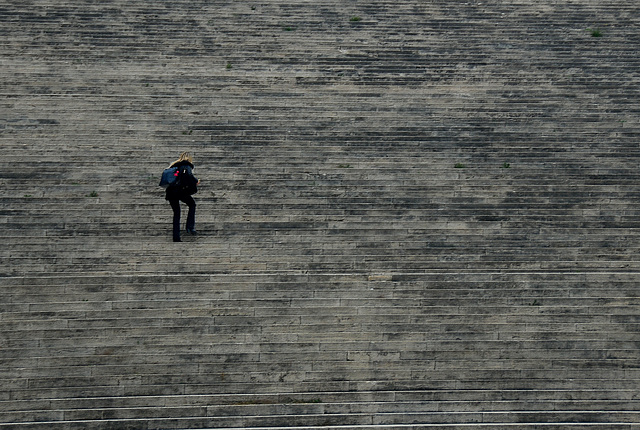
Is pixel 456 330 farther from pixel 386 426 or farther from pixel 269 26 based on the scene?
pixel 269 26

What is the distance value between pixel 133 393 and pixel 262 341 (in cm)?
167

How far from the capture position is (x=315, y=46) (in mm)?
16781

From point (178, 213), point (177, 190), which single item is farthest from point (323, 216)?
point (177, 190)

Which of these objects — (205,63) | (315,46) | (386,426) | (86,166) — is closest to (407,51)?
(315,46)

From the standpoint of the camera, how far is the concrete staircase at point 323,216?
9.62m

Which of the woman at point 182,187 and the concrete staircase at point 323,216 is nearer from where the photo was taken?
the concrete staircase at point 323,216

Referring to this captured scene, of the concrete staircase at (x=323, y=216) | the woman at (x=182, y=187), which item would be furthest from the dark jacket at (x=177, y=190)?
A: the concrete staircase at (x=323, y=216)

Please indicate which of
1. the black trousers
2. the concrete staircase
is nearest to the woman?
the black trousers

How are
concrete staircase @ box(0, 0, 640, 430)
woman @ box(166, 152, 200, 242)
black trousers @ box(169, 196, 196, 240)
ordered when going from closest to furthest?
concrete staircase @ box(0, 0, 640, 430)
woman @ box(166, 152, 200, 242)
black trousers @ box(169, 196, 196, 240)

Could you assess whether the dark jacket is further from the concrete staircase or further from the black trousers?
the concrete staircase

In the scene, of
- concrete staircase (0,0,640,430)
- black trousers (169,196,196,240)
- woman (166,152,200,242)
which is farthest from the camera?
black trousers (169,196,196,240)

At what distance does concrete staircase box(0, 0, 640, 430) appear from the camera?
9625 millimetres

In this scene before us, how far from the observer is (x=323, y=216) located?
1220 cm

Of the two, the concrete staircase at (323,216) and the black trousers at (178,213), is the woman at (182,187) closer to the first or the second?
the black trousers at (178,213)
